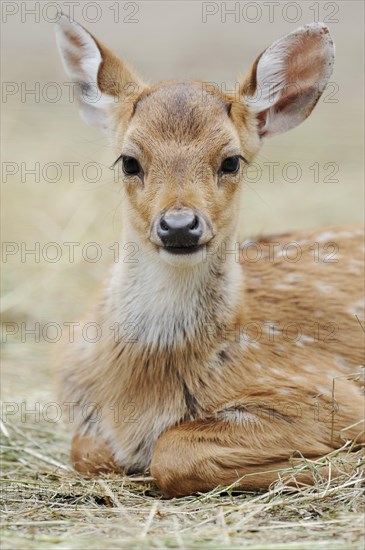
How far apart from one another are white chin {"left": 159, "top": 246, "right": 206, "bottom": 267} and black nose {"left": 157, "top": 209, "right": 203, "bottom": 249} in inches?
4.8

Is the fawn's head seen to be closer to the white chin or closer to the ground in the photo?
the white chin

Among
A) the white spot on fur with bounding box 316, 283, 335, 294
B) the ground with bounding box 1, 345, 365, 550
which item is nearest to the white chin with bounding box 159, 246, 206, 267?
the ground with bounding box 1, 345, 365, 550

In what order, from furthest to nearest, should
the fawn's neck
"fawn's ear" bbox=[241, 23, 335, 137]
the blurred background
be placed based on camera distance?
the blurred background < "fawn's ear" bbox=[241, 23, 335, 137] < the fawn's neck

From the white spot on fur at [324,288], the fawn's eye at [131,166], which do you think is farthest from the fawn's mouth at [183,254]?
the white spot on fur at [324,288]

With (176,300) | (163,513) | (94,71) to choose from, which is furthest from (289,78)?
(163,513)

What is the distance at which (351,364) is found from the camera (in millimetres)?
7203

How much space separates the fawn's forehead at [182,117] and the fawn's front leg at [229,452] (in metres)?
1.66

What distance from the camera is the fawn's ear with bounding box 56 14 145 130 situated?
23.0 feet

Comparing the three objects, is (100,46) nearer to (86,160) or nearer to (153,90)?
(153,90)

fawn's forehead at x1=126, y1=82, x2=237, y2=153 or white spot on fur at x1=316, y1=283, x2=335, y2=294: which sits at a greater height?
fawn's forehead at x1=126, y1=82, x2=237, y2=153

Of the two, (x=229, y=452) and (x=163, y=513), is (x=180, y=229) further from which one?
(x=163, y=513)

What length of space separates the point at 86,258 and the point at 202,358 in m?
5.16

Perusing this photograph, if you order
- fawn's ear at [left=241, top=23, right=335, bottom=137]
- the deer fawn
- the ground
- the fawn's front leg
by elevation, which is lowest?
the ground

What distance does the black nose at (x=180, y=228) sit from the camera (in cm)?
584
